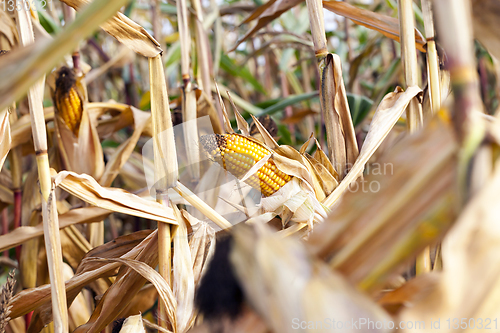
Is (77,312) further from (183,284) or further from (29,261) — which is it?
(183,284)

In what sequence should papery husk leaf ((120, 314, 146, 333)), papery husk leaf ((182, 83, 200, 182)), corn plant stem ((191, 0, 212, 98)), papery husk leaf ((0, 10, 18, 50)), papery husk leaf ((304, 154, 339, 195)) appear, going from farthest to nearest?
corn plant stem ((191, 0, 212, 98)) → papery husk leaf ((0, 10, 18, 50)) → papery husk leaf ((182, 83, 200, 182)) → papery husk leaf ((304, 154, 339, 195)) → papery husk leaf ((120, 314, 146, 333))

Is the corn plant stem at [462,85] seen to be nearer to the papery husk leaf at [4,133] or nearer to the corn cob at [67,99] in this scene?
Answer: the papery husk leaf at [4,133]

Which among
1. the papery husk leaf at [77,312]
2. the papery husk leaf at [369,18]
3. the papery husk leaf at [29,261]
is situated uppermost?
the papery husk leaf at [369,18]

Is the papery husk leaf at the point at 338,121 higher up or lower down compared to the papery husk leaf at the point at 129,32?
lower down

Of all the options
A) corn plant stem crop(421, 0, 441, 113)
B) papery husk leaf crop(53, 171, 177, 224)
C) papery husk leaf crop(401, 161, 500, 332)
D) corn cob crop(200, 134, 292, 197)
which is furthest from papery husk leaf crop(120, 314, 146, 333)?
corn plant stem crop(421, 0, 441, 113)

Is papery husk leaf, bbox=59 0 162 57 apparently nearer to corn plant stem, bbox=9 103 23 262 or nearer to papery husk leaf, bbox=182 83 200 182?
papery husk leaf, bbox=182 83 200 182

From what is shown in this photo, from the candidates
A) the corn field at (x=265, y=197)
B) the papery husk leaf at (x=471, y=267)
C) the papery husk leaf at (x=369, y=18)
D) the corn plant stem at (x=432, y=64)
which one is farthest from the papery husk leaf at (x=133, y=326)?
the papery husk leaf at (x=369, y=18)

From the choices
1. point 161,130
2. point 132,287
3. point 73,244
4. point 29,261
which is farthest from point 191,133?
point 29,261
